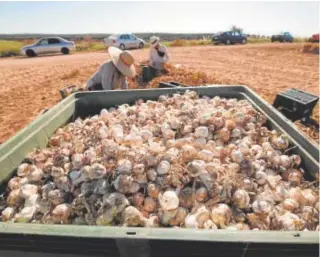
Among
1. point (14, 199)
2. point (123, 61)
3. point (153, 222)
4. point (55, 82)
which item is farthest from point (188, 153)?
point (55, 82)

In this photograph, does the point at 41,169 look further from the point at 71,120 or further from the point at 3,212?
the point at 71,120

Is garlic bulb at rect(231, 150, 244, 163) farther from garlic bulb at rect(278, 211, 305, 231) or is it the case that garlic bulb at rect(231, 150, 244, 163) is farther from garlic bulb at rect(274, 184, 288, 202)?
garlic bulb at rect(278, 211, 305, 231)

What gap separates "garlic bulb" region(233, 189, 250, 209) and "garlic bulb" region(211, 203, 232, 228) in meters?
0.10

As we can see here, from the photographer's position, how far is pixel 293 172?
101 inches

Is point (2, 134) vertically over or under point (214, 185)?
under

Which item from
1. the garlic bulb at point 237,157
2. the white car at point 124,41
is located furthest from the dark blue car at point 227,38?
the garlic bulb at point 237,157

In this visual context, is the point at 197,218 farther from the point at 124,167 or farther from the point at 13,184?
the point at 13,184

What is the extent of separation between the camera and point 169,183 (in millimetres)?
2291

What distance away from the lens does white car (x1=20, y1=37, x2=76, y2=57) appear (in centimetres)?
2177


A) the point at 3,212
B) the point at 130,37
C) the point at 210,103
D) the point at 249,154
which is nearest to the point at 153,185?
the point at 249,154

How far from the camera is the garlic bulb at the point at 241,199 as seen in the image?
2.20m

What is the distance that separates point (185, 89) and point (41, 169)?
7.53 feet

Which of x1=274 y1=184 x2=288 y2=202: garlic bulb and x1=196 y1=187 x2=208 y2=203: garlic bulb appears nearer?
x1=196 y1=187 x2=208 y2=203: garlic bulb

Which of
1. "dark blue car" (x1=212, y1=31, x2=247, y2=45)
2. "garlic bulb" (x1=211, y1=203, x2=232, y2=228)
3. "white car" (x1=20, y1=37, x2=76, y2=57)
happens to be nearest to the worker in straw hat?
"garlic bulb" (x1=211, y1=203, x2=232, y2=228)
